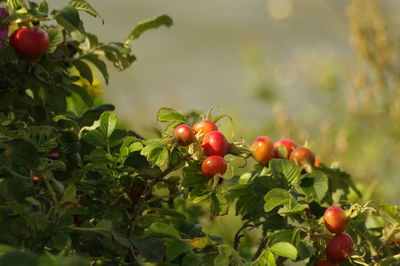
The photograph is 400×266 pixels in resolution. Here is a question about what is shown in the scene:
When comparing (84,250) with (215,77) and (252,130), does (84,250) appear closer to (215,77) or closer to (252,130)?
(252,130)

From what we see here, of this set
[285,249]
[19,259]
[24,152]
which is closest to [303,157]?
[285,249]

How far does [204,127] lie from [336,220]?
26 centimetres

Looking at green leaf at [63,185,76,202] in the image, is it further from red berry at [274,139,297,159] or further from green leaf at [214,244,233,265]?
red berry at [274,139,297,159]

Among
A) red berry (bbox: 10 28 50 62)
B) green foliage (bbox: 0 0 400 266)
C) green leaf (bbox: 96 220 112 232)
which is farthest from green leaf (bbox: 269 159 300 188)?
red berry (bbox: 10 28 50 62)

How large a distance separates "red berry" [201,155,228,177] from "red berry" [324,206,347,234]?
20 centimetres

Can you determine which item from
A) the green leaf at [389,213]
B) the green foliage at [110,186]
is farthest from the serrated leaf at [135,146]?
the green leaf at [389,213]

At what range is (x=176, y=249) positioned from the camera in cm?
94

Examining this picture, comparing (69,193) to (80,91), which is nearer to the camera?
(69,193)

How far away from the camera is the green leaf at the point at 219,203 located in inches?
40.9

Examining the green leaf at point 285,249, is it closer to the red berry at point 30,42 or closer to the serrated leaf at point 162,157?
the serrated leaf at point 162,157

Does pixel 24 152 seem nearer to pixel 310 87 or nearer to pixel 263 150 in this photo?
pixel 263 150

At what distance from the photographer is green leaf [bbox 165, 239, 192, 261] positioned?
938mm

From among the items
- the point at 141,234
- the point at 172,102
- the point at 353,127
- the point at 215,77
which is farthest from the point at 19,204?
the point at 215,77

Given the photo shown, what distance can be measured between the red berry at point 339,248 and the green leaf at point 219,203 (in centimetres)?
18
